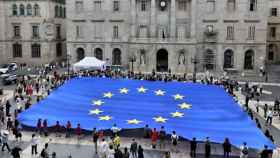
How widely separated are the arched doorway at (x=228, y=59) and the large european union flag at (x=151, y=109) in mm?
27954

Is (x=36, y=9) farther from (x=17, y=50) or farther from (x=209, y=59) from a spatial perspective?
(x=209, y=59)

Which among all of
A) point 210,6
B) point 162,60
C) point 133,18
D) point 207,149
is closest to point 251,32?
point 210,6

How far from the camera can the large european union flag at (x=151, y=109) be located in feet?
93.4

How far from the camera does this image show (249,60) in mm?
65000

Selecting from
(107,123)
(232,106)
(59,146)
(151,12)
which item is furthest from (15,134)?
(151,12)

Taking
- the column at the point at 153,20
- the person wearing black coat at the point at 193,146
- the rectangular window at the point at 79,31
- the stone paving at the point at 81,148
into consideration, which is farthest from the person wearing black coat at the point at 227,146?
the rectangular window at the point at 79,31

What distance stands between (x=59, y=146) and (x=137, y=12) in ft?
133

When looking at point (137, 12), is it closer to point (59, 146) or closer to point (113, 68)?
point (113, 68)

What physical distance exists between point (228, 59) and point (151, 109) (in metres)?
35.4

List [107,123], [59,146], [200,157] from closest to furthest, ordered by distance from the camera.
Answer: [200,157] → [59,146] → [107,123]

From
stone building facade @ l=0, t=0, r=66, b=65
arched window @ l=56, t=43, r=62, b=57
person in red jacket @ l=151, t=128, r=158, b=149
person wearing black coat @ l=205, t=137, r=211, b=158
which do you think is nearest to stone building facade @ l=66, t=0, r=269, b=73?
stone building facade @ l=0, t=0, r=66, b=65

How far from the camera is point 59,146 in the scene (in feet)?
93.4

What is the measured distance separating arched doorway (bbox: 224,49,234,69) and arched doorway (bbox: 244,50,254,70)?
221cm

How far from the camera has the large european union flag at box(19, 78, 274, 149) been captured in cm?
2846
